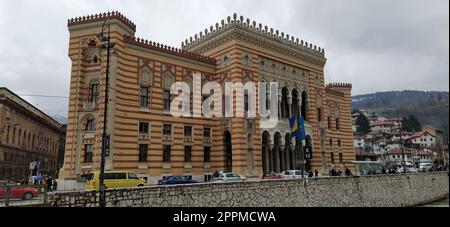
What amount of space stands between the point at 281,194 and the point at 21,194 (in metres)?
17.2

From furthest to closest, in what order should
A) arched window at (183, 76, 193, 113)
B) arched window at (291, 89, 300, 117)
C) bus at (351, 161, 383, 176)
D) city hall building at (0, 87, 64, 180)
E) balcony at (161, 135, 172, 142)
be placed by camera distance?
bus at (351, 161, 383, 176), arched window at (291, 89, 300, 117), city hall building at (0, 87, 64, 180), arched window at (183, 76, 193, 113), balcony at (161, 135, 172, 142)

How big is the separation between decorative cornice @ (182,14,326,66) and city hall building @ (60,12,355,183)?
0.37 ft

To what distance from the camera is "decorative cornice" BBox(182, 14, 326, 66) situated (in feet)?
121

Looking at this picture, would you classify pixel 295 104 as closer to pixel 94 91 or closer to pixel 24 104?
pixel 94 91

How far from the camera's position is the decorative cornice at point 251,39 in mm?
36969

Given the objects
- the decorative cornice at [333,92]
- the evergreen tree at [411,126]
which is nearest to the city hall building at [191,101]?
the decorative cornice at [333,92]

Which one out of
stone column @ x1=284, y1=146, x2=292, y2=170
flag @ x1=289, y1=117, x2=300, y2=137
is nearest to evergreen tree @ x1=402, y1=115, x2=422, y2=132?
stone column @ x1=284, y1=146, x2=292, y2=170

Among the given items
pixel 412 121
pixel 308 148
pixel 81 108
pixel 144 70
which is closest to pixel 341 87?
pixel 308 148

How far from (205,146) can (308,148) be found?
41.4 ft

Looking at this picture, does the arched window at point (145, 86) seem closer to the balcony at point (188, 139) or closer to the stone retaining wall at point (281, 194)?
the balcony at point (188, 139)

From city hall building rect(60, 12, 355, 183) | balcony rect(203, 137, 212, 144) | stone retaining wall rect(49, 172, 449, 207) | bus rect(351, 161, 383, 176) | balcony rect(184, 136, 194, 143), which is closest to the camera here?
stone retaining wall rect(49, 172, 449, 207)

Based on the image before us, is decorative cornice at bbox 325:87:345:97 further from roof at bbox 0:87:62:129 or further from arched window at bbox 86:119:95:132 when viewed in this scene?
roof at bbox 0:87:62:129
